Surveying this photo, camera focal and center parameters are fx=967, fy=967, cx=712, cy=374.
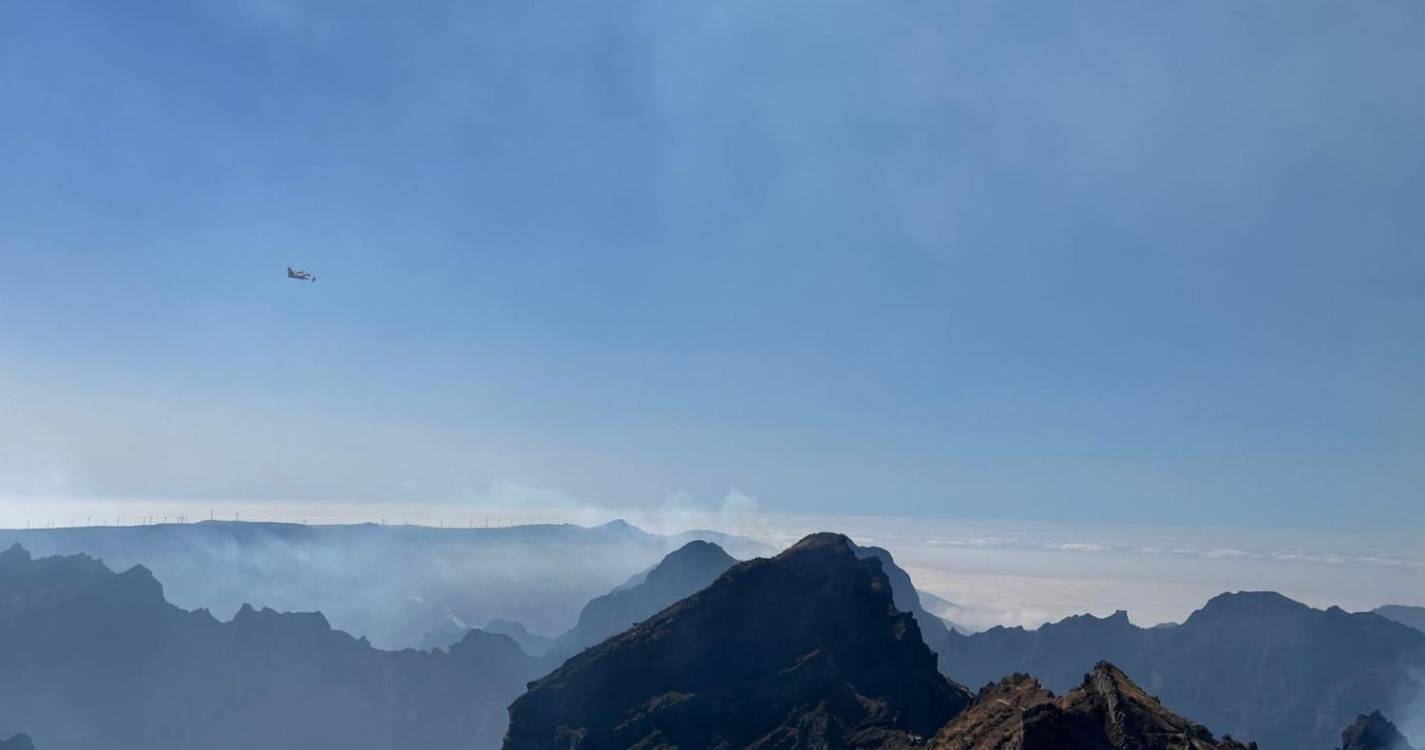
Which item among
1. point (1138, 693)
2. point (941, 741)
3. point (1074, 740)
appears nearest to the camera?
point (1074, 740)

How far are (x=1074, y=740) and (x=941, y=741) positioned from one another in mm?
39914

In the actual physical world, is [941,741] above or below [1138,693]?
below

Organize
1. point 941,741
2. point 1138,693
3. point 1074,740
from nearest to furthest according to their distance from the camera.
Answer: point 1074,740, point 1138,693, point 941,741

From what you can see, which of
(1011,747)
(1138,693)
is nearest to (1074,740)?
(1011,747)

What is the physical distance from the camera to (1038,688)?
577ft

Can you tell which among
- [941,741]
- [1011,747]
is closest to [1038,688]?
[941,741]

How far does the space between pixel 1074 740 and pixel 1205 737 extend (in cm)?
3472

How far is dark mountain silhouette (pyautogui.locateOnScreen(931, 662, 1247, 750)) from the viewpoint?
136 meters

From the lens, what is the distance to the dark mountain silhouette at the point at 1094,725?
136 metres

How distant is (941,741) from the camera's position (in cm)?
17312

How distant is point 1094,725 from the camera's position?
14000cm

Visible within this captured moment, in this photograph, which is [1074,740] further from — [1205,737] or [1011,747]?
[1205,737]

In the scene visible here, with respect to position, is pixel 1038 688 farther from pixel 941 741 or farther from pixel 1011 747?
pixel 1011 747

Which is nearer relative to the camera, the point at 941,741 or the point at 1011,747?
the point at 1011,747
